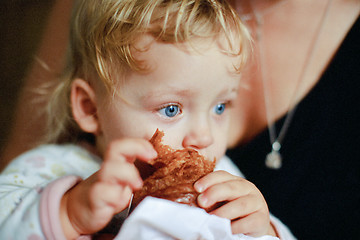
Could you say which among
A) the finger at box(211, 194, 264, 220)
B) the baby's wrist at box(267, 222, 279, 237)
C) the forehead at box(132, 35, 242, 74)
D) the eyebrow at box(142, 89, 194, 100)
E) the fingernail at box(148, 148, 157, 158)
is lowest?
the baby's wrist at box(267, 222, 279, 237)

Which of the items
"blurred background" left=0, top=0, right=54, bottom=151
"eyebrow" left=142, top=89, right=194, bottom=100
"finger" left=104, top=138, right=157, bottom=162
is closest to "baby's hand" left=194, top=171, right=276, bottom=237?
"finger" left=104, top=138, right=157, bottom=162

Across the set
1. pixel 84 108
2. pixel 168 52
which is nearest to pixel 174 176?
pixel 168 52

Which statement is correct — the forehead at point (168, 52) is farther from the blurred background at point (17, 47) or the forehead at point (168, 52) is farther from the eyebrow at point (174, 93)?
the blurred background at point (17, 47)

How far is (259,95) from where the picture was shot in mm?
1202

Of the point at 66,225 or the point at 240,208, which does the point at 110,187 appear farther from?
the point at 240,208

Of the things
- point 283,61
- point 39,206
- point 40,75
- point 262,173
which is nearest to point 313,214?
point 262,173

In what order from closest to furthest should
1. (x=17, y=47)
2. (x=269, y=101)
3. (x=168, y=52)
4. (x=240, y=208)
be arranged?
1. (x=240, y=208)
2. (x=168, y=52)
3. (x=269, y=101)
4. (x=17, y=47)

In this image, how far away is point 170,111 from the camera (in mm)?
775

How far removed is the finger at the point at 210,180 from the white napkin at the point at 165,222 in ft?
0.17

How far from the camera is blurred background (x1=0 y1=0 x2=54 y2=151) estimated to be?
4.36ft

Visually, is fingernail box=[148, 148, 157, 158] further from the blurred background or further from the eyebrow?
the blurred background

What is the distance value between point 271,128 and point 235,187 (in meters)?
0.53

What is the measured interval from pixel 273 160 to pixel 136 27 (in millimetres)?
639

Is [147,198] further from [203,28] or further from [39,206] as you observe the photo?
[203,28]
